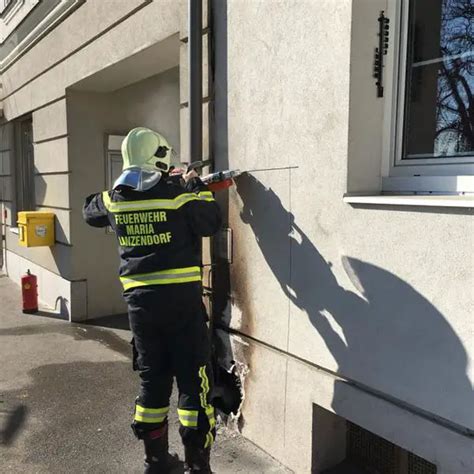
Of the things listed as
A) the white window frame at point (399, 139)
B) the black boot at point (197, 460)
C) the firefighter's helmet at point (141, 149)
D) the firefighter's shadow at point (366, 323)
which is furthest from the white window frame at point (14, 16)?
the black boot at point (197, 460)

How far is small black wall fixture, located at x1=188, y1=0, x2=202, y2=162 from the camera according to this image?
355 centimetres

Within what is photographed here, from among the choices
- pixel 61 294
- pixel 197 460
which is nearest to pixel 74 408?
pixel 197 460

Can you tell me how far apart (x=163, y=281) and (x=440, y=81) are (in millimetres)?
1817

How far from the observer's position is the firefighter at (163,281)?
2.82 metres

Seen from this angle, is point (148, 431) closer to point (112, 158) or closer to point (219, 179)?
point (219, 179)

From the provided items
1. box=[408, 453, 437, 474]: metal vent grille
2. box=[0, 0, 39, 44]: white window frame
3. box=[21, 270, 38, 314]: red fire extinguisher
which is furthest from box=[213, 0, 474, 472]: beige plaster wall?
box=[0, 0, 39, 44]: white window frame

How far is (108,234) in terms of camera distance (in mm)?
6777

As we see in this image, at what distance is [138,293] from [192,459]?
1009 mm

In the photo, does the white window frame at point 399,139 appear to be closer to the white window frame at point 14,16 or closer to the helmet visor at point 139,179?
the helmet visor at point 139,179

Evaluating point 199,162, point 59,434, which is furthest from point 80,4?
point 59,434

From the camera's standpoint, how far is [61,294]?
6809 millimetres

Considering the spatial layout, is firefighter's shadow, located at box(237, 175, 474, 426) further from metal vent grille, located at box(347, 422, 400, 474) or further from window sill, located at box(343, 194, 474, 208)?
metal vent grille, located at box(347, 422, 400, 474)

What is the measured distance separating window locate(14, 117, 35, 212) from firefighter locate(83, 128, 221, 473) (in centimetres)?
697

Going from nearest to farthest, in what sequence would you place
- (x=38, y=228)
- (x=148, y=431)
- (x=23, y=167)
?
(x=148, y=431), (x=38, y=228), (x=23, y=167)
